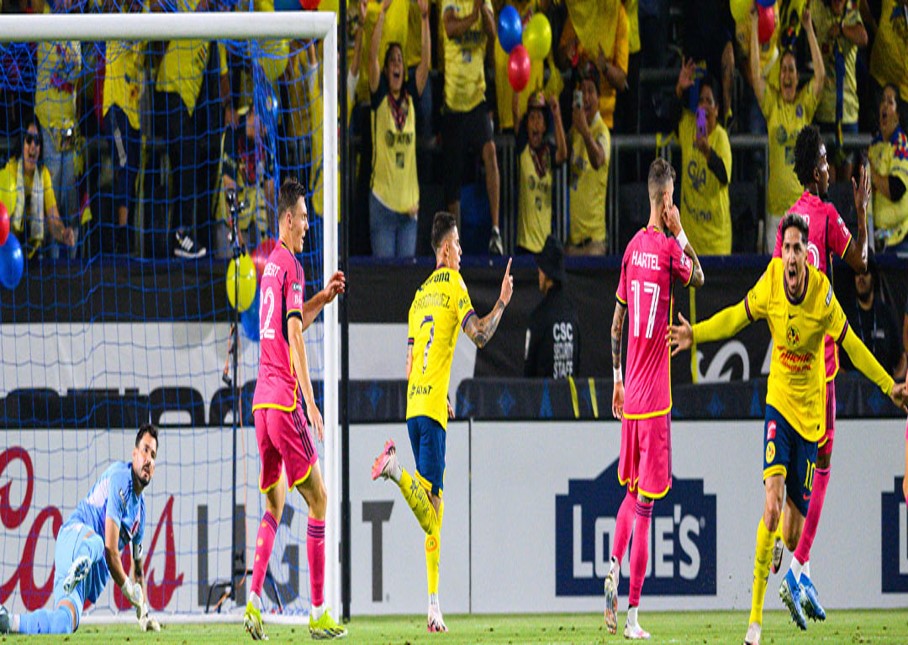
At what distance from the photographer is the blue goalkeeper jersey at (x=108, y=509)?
9.34 metres

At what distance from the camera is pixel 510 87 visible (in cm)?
1336

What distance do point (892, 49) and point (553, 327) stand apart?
4404 millimetres

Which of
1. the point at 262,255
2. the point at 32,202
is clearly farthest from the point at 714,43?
the point at 32,202

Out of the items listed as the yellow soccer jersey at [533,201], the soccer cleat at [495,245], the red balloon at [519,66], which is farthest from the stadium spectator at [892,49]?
the soccer cleat at [495,245]

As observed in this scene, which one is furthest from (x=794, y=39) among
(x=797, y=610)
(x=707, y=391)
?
(x=797, y=610)

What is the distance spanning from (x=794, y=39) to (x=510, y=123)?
2.67 meters

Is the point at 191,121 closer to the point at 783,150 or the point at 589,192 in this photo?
the point at 589,192

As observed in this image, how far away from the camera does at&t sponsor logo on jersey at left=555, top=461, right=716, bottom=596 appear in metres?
11.4

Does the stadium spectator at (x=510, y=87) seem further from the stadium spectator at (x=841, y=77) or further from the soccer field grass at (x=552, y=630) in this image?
the soccer field grass at (x=552, y=630)

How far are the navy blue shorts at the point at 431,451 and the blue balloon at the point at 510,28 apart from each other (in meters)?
4.30

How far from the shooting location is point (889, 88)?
1296 cm

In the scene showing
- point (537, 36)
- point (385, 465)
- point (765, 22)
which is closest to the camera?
point (385, 465)

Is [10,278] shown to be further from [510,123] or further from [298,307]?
[510,123]

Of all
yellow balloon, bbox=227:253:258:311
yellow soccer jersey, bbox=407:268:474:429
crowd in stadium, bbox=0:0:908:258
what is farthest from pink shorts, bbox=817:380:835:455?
yellow balloon, bbox=227:253:258:311
